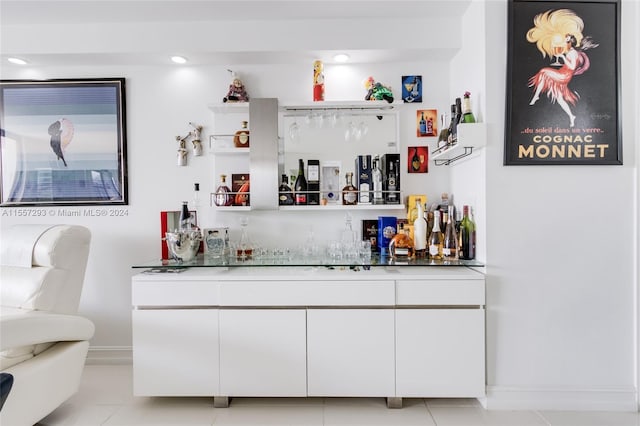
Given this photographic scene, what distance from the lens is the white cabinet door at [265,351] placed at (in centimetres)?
194

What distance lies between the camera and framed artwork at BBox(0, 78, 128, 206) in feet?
8.32

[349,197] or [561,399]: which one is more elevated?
[349,197]

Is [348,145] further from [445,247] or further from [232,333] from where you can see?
[232,333]

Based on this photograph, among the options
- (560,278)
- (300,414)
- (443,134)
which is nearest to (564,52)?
(443,134)

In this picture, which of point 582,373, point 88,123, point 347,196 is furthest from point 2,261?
point 582,373

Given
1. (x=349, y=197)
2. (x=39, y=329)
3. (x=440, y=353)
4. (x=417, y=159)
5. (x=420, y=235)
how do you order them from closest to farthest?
(x=39, y=329) → (x=440, y=353) → (x=420, y=235) → (x=349, y=197) → (x=417, y=159)

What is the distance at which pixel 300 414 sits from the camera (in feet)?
6.34

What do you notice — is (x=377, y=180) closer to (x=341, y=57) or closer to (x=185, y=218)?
(x=341, y=57)

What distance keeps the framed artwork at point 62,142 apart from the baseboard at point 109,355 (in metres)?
1.08

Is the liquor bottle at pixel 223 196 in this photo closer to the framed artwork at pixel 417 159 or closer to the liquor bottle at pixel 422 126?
the framed artwork at pixel 417 159

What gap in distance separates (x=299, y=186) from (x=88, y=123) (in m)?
1.63

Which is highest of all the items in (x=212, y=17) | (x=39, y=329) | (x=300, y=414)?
(x=212, y=17)

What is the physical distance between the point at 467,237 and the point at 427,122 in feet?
2.89

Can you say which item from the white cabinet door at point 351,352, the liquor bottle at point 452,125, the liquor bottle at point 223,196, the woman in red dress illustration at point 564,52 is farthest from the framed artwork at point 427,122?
the liquor bottle at point 223,196
